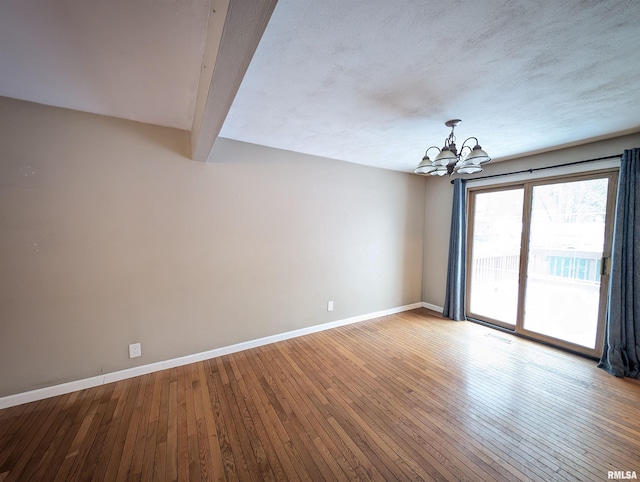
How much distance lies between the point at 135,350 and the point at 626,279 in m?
5.15

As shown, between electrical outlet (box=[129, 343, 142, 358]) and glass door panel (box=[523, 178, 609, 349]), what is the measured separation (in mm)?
4867

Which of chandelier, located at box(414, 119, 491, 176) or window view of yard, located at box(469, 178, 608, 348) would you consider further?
window view of yard, located at box(469, 178, 608, 348)

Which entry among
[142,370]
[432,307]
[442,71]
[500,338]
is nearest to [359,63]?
[442,71]

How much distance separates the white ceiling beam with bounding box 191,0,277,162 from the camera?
0.84 m

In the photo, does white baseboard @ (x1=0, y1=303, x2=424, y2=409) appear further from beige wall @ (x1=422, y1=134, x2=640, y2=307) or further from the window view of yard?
the window view of yard

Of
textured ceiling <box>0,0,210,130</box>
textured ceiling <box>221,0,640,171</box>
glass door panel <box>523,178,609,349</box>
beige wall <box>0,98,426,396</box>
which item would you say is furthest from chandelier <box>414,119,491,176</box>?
textured ceiling <box>0,0,210,130</box>

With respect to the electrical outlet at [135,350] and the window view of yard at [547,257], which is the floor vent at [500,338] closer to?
the window view of yard at [547,257]

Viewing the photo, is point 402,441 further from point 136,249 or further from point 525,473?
point 136,249

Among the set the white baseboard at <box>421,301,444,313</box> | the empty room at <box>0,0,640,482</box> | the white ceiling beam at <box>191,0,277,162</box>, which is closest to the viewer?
the white ceiling beam at <box>191,0,277,162</box>

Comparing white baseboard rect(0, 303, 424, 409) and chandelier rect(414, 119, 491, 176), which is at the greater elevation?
chandelier rect(414, 119, 491, 176)

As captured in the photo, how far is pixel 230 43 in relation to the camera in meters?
0.98

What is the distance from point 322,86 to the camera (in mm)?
1692

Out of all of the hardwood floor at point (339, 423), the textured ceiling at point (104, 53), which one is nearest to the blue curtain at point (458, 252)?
the hardwood floor at point (339, 423)

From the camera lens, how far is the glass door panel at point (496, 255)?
3488 millimetres
